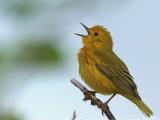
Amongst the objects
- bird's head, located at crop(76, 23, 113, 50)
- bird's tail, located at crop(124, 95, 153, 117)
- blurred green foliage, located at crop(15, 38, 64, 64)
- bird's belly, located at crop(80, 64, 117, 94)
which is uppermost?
bird's head, located at crop(76, 23, 113, 50)

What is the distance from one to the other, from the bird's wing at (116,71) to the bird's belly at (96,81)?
7cm

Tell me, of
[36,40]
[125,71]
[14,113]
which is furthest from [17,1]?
[125,71]

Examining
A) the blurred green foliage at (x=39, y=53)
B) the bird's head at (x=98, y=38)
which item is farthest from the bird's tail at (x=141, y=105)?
the blurred green foliage at (x=39, y=53)

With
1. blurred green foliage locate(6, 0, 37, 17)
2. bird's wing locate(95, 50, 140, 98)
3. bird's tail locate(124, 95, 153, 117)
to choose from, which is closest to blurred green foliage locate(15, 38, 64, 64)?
blurred green foliage locate(6, 0, 37, 17)

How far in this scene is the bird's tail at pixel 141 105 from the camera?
5370mm

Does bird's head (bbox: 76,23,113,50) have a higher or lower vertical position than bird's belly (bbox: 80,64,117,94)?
higher

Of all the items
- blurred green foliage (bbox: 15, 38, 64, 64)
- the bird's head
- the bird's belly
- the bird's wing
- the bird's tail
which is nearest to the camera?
blurred green foliage (bbox: 15, 38, 64, 64)

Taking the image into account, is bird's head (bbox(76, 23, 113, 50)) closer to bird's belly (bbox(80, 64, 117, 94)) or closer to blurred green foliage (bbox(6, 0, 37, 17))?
bird's belly (bbox(80, 64, 117, 94))

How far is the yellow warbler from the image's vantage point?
21.0 feet

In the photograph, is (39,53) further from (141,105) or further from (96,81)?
(96,81)

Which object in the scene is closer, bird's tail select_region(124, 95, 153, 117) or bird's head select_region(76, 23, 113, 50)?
bird's tail select_region(124, 95, 153, 117)

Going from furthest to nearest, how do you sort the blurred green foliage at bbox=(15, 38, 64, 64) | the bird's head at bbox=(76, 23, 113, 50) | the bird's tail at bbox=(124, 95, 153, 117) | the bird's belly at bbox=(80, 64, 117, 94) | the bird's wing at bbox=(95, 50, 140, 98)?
the bird's head at bbox=(76, 23, 113, 50) < the bird's belly at bbox=(80, 64, 117, 94) < the bird's wing at bbox=(95, 50, 140, 98) < the bird's tail at bbox=(124, 95, 153, 117) < the blurred green foliage at bbox=(15, 38, 64, 64)

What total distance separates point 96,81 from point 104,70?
329 mm

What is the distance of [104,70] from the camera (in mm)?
6988
